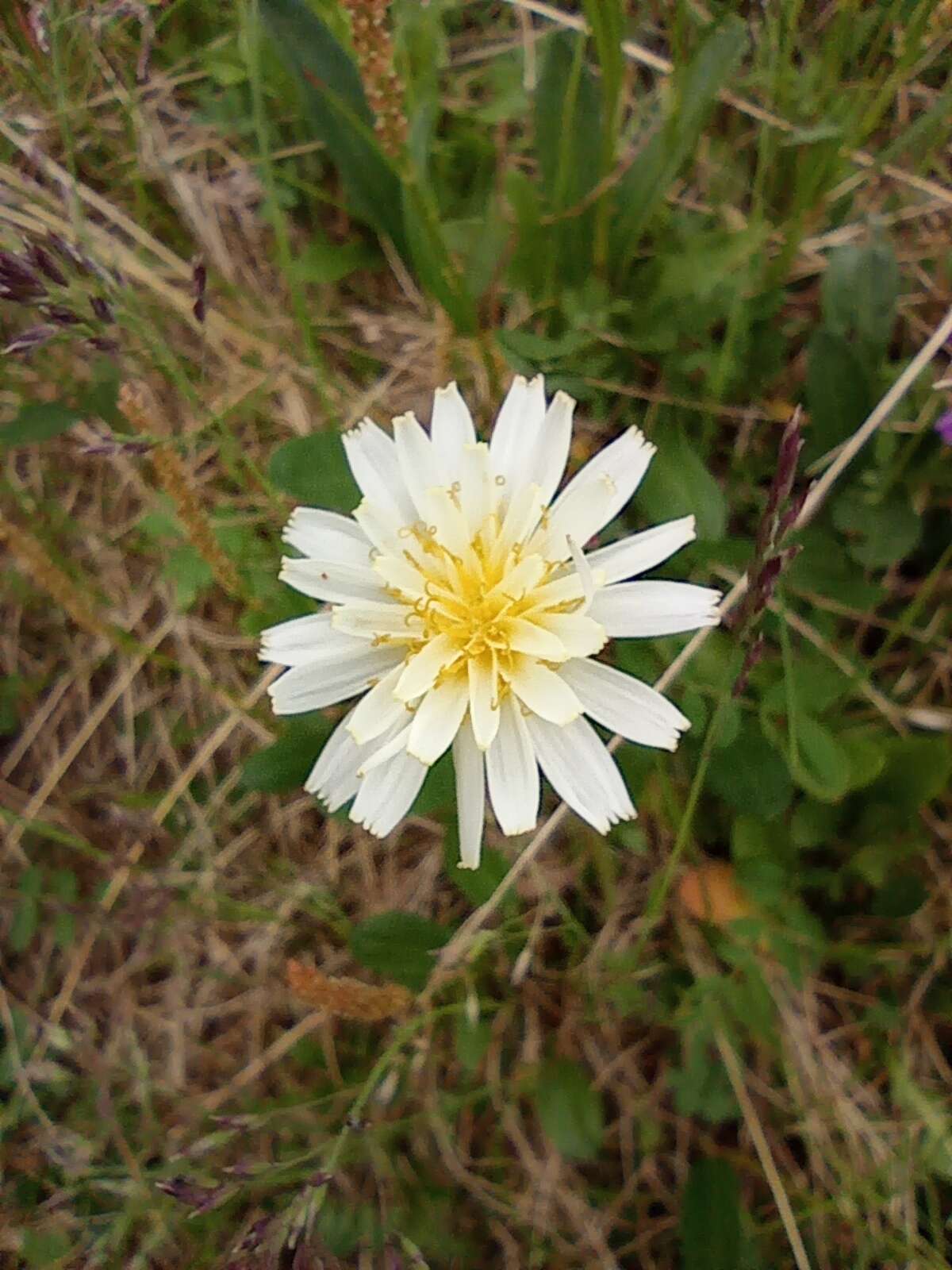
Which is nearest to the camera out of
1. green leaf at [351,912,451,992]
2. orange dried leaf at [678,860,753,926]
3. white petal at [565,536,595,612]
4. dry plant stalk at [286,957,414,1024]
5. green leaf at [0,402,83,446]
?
white petal at [565,536,595,612]

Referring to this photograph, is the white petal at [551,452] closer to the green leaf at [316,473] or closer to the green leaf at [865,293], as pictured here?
the green leaf at [316,473]

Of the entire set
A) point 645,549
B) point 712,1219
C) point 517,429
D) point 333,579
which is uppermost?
point 517,429

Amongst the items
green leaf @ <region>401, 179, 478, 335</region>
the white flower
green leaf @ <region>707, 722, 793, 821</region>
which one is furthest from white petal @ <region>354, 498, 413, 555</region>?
green leaf @ <region>401, 179, 478, 335</region>

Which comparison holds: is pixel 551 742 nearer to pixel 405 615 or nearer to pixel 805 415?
pixel 405 615

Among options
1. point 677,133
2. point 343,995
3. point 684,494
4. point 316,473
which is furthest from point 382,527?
point 677,133

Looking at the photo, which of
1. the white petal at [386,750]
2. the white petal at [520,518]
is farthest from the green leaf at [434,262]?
the white petal at [386,750]

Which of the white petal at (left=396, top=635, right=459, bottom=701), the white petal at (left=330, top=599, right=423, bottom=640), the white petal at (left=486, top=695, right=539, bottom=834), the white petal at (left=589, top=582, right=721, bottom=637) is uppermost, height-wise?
the white petal at (left=589, top=582, right=721, bottom=637)

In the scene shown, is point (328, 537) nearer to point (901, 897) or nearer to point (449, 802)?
point (449, 802)

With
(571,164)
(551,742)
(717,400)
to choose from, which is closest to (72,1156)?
(551,742)

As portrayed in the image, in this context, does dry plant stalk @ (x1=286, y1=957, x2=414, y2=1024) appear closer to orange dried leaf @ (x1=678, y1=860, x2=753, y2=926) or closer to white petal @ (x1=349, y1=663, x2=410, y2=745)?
white petal @ (x1=349, y1=663, x2=410, y2=745)
